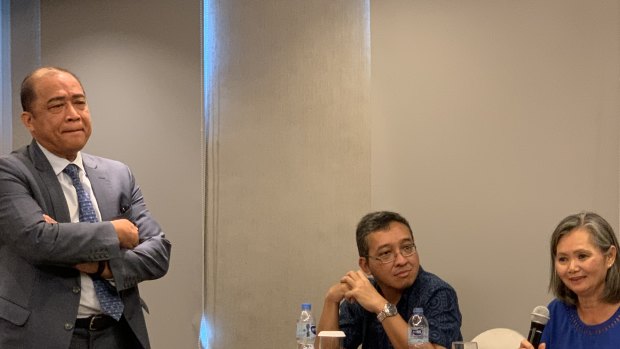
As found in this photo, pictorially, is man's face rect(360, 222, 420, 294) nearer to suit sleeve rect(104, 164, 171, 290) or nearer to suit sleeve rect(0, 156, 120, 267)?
suit sleeve rect(104, 164, 171, 290)

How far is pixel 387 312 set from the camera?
3.36m

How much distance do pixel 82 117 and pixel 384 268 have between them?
4.58 feet

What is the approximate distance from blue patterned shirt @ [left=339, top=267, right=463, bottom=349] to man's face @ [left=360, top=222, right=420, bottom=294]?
0.05 m

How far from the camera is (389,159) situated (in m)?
4.31

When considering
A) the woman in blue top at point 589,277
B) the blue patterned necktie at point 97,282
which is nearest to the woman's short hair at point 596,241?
the woman in blue top at point 589,277

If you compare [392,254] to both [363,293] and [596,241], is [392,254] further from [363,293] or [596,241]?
[596,241]

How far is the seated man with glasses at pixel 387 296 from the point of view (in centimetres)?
338

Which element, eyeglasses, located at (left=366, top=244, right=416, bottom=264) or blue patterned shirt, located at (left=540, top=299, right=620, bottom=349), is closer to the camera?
blue patterned shirt, located at (left=540, top=299, right=620, bottom=349)

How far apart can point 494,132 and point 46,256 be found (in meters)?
2.16

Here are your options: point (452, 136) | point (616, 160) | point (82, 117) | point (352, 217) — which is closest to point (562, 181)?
point (616, 160)

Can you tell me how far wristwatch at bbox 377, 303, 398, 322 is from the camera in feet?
11.0

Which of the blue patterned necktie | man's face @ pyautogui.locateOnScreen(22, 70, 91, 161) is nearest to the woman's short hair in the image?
the blue patterned necktie

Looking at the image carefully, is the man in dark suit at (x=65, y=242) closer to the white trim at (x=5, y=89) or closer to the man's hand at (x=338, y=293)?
the man's hand at (x=338, y=293)

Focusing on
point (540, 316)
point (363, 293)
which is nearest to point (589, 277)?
point (540, 316)
